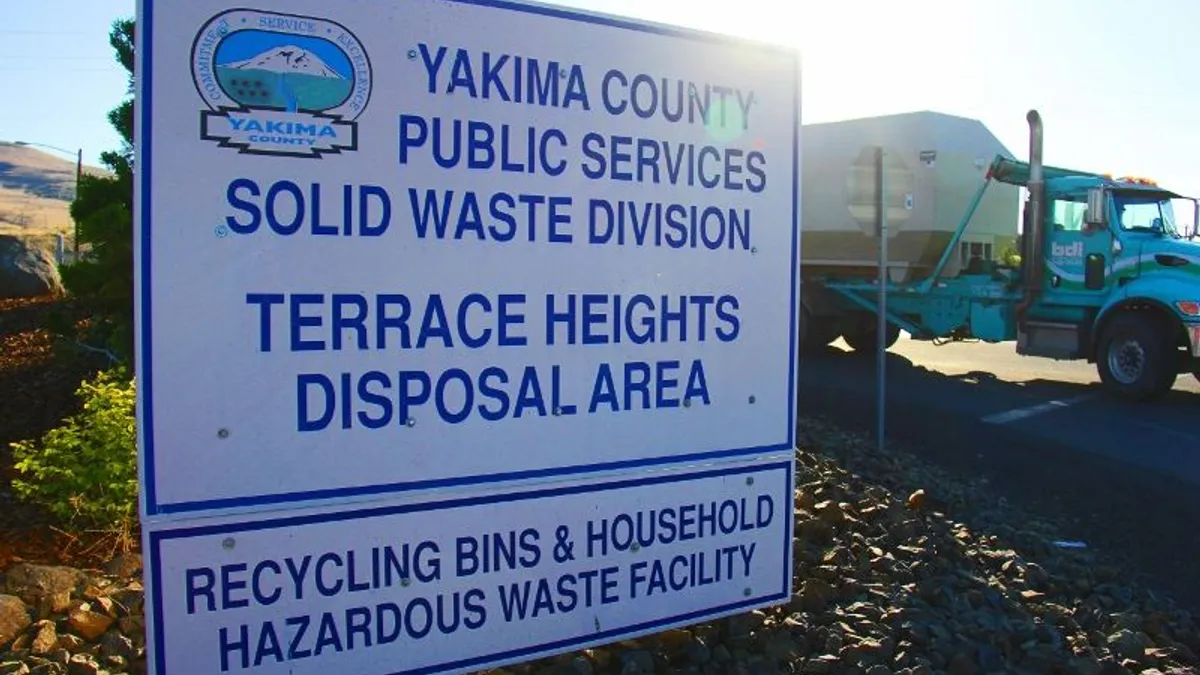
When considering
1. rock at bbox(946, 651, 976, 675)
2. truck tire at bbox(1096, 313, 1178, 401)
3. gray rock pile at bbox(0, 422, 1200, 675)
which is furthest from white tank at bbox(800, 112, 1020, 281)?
rock at bbox(946, 651, 976, 675)

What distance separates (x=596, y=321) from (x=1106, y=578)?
3.55 m

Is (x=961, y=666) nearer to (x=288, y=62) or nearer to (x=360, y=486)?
(x=360, y=486)

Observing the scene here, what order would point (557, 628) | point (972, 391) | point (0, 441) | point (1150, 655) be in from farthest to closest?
point (972, 391) → point (0, 441) → point (1150, 655) → point (557, 628)

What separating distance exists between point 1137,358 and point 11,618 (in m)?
11.3

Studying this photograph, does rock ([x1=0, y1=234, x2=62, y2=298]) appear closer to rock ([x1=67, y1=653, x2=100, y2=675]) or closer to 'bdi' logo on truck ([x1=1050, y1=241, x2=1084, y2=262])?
rock ([x1=67, y1=653, x2=100, y2=675])

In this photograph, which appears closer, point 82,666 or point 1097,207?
point 82,666

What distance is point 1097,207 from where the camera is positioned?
11805mm

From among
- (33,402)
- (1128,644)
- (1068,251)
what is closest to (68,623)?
(1128,644)

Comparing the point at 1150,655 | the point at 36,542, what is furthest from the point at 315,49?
the point at 1150,655

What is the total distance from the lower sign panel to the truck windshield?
34.9 feet

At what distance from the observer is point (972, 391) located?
11.4 m

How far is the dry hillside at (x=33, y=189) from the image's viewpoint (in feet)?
325

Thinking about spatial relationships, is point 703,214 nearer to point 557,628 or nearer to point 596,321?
point 596,321

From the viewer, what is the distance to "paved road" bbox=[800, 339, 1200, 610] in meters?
6.08
